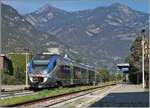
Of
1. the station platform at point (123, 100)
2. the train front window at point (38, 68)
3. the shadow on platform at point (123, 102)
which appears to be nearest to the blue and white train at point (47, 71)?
the train front window at point (38, 68)

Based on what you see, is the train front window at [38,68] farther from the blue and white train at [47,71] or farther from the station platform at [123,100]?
the station platform at [123,100]

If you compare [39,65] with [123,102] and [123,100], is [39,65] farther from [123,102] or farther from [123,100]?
[123,102]

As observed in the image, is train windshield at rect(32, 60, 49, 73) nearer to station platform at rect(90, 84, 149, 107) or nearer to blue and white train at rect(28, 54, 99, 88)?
blue and white train at rect(28, 54, 99, 88)

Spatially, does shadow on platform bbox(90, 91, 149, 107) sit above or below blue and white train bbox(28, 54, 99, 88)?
below

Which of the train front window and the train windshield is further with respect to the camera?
the train windshield

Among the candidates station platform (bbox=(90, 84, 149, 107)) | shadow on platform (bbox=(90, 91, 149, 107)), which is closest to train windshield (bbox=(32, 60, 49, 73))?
station platform (bbox=(90, 84, 149, 107))

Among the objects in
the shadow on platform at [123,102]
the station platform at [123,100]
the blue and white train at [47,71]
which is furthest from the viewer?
the blue and white train at [47,71]

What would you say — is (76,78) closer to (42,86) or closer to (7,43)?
(42,86)

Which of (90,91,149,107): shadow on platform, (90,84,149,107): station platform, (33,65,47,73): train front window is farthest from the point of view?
(33,65,47,73): train front window

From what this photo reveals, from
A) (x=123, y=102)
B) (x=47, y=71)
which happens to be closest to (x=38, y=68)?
(x=47, y=71)

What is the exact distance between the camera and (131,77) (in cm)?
11988

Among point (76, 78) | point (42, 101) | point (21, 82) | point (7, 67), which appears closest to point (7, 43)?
point (7, 67)

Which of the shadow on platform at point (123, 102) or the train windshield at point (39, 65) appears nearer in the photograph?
the shadow on platform at point (123, 102)

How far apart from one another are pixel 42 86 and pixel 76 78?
15295 millimetres
